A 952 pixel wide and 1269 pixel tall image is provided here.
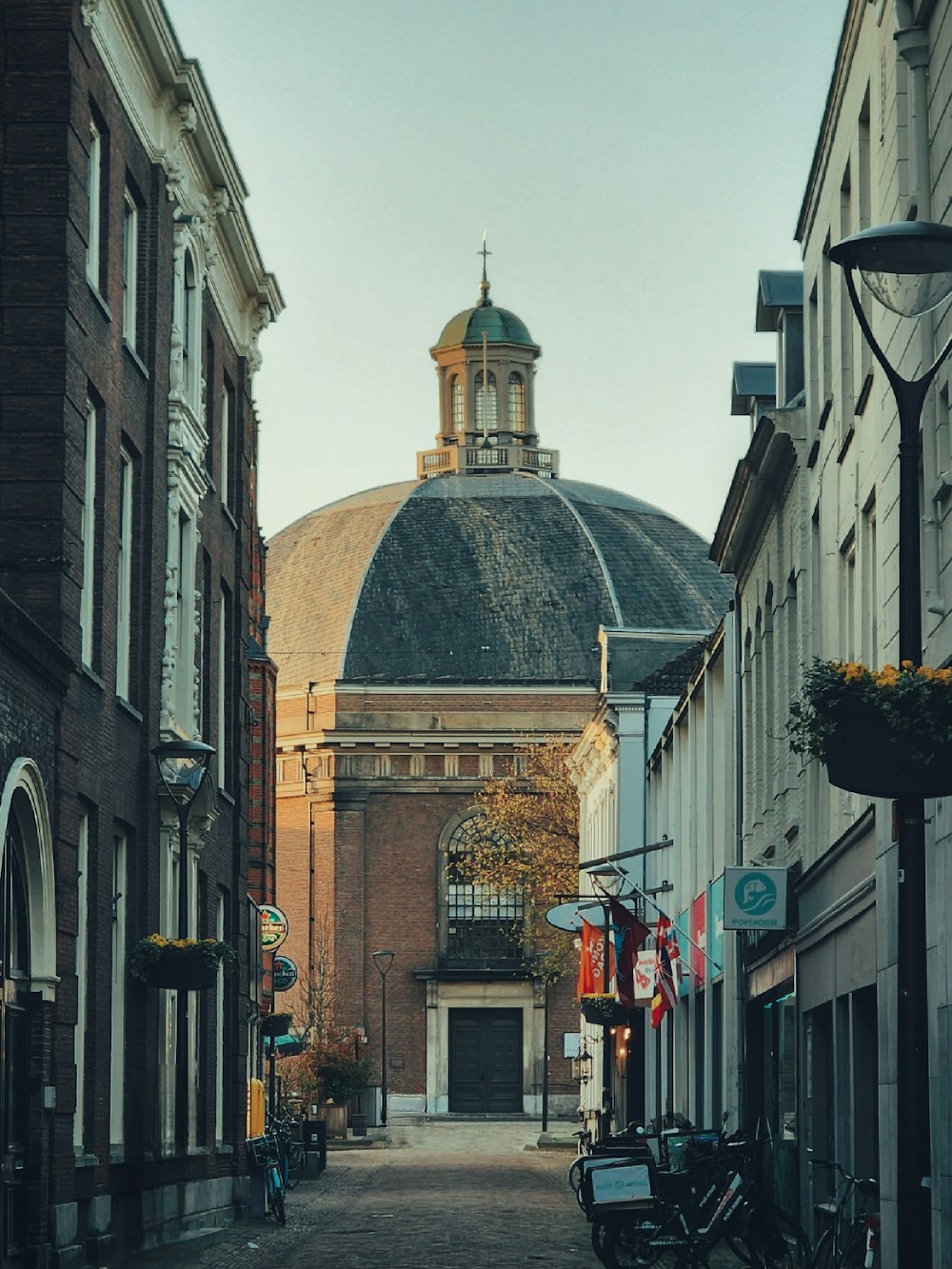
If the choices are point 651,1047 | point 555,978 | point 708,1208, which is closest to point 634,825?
point 651,1047

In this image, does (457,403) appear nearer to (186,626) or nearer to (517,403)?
(517,403)

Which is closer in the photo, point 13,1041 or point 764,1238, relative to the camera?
point 13,1041

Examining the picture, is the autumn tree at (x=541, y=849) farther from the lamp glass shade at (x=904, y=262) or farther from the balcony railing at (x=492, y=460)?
the lamp glass shade at (x=904, y=262)

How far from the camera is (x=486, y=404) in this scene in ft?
302

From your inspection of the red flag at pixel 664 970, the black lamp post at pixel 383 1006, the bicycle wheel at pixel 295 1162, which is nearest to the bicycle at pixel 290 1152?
the bicycle wheel at pixel 295 1162

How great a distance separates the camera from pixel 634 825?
43.7 m

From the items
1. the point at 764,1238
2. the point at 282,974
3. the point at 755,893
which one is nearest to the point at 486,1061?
the point at 282,974

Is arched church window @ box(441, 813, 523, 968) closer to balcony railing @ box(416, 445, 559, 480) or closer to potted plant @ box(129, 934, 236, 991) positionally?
balcony railing @ box(416, 445, 559, 480)

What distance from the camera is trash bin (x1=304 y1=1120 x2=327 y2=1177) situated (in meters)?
39.2

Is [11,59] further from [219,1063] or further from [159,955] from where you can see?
[219,1063]

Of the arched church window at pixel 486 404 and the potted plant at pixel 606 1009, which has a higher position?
the arched church window at pixel 486 404

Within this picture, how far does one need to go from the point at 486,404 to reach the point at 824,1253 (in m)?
77.7

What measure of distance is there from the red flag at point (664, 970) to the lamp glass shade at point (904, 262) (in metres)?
21.4

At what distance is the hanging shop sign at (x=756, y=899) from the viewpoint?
20.9 m
